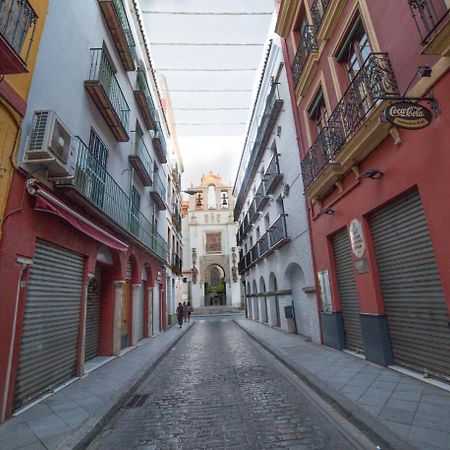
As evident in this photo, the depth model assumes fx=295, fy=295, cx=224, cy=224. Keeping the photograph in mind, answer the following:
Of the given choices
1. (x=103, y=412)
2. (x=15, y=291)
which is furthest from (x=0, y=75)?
(x=103, y=412)

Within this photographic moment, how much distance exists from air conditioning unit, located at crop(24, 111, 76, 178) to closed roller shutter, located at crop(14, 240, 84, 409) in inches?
57.8

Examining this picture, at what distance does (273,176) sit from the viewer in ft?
44.3

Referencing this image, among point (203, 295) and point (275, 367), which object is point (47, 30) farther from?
point (203, 295)

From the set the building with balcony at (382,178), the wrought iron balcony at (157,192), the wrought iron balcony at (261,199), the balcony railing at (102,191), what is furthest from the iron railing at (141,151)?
the building with balcony at (382,178)

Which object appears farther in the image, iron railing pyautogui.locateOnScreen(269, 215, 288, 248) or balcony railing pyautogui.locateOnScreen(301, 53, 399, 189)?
iron railing pyautogui.locateOnScreen(269, 215, 288, 248)

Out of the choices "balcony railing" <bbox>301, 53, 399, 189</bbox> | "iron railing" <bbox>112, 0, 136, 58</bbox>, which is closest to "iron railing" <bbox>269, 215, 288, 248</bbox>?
"balcony railing" <bbox>301, 53, 399, 189</bbox>

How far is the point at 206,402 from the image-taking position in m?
4.92

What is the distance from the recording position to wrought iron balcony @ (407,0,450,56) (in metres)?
3.89

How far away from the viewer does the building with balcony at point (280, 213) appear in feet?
36.0

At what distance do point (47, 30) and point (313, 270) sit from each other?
30.7 ft

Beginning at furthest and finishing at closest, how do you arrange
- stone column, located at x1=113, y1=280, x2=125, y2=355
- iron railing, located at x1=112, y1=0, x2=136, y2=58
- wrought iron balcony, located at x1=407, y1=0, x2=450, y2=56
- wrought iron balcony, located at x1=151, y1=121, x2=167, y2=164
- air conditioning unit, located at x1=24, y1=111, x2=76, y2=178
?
1. wrought iron balcony, located at x1=151, y1=121, x2=167, y2=164
2. iron railing, located at x1=112, y1=0, x2=136, y2=58
3. stone column, located at x1=113, y1=280, x2=125, y2=355
4. air conditioning unit, located at x1=24, y1=111, x2=76, y2=178
5. wrought iron balcony, located at x1=407, y1=0, x2=450, y2=56

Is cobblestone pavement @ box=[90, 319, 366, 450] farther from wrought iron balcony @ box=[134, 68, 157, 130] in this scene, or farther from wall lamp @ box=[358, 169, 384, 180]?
wrought iron balcony @ box=[134, 68, 157, 130]

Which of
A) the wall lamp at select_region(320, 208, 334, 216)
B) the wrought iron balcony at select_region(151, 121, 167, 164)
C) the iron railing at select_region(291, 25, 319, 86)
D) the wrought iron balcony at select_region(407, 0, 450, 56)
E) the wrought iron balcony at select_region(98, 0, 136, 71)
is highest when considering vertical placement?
the wrought iron balcony at select_region(98, 0, 136, 71)

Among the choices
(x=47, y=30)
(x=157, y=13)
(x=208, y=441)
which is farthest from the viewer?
(x=157, y=13)
